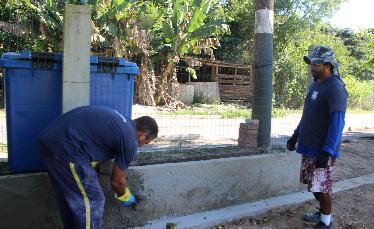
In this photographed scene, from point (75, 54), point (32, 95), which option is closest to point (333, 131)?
point (75, 54)

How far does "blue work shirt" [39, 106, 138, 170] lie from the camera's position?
10.3 feet

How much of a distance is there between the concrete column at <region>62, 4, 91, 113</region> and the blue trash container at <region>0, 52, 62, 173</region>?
13cm

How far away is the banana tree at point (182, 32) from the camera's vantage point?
1661 cm

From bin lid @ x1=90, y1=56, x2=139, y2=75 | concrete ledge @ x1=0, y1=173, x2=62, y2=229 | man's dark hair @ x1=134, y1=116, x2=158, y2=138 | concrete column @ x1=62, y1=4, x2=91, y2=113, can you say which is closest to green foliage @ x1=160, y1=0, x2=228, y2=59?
bin lid @ x1=90, y1=56, x2=139, y2=75

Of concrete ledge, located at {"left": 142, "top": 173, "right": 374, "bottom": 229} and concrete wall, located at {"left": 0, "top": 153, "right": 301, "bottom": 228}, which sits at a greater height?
concrete wall, located at {"left": 0, "top": 153, "right": 301, "bottom": 228}

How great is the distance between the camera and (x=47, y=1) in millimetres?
14898

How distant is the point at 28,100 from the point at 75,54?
61 cm

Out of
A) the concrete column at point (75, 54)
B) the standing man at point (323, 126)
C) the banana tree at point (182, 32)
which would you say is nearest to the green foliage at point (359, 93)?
the banana tree at point (182, 32)

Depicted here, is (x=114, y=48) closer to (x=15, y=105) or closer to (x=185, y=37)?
(x=185, y=37)

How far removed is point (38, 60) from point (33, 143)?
782mm

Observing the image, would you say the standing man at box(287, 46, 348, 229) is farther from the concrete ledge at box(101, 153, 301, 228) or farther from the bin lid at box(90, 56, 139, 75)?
the bin lid at box(90, 56, 139, 75)

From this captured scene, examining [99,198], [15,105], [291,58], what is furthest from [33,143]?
Answer: [291,58]

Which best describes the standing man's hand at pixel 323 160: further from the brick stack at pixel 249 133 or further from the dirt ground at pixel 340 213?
the brick stack at pixel 249 133

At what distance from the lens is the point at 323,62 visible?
441cm
